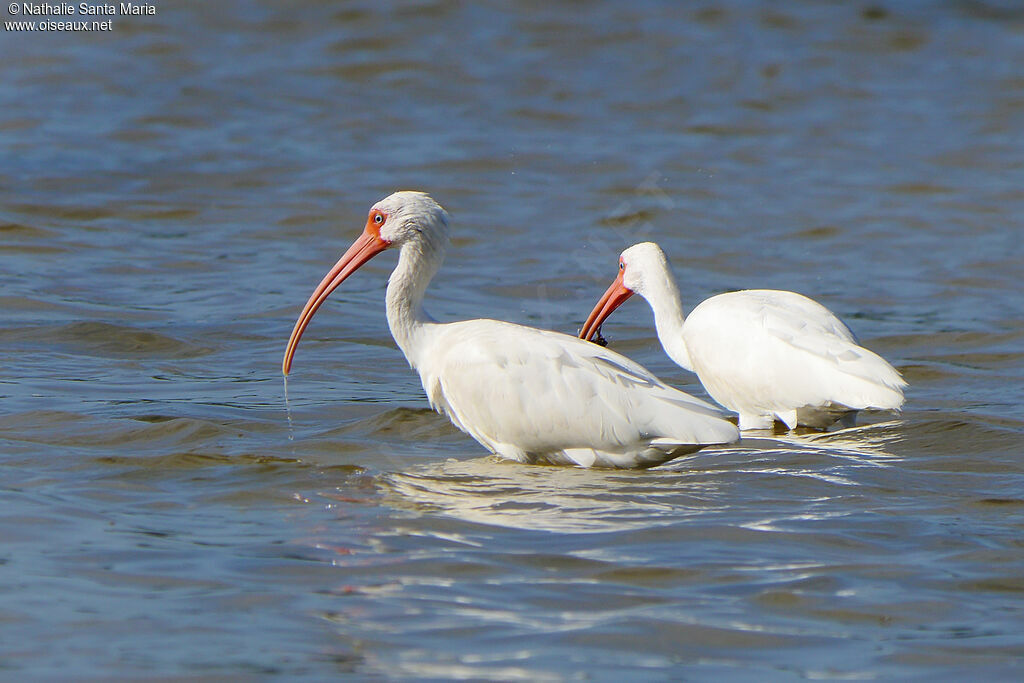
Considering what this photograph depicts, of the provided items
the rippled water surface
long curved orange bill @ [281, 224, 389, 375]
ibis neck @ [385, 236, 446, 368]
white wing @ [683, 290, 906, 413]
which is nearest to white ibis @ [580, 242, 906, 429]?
white wing @ [683, 290, 906, 413]

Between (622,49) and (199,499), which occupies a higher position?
(622,49)

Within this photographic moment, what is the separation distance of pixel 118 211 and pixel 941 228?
25.2ft

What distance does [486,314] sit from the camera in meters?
11.6

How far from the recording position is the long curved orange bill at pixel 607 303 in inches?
Result: 392

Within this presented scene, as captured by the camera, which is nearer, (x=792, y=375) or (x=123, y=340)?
(x=792, y=375)

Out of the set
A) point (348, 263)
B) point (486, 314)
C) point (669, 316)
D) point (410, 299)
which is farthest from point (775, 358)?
point (486, 314)

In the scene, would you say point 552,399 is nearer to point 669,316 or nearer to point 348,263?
point 348,263

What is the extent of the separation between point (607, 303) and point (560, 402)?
8.95 feet

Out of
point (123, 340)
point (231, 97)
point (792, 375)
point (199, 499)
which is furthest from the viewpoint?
point (231, 97)

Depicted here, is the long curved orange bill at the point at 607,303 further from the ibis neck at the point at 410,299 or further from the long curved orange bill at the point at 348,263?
the ibis neck at the point at 410,299

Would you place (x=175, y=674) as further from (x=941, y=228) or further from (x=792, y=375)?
(x=941, y=228)

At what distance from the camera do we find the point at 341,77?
2034 cm

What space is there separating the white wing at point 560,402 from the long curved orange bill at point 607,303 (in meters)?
2.30

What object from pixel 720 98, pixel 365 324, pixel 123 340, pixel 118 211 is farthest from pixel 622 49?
Answer: pixel 123 340
